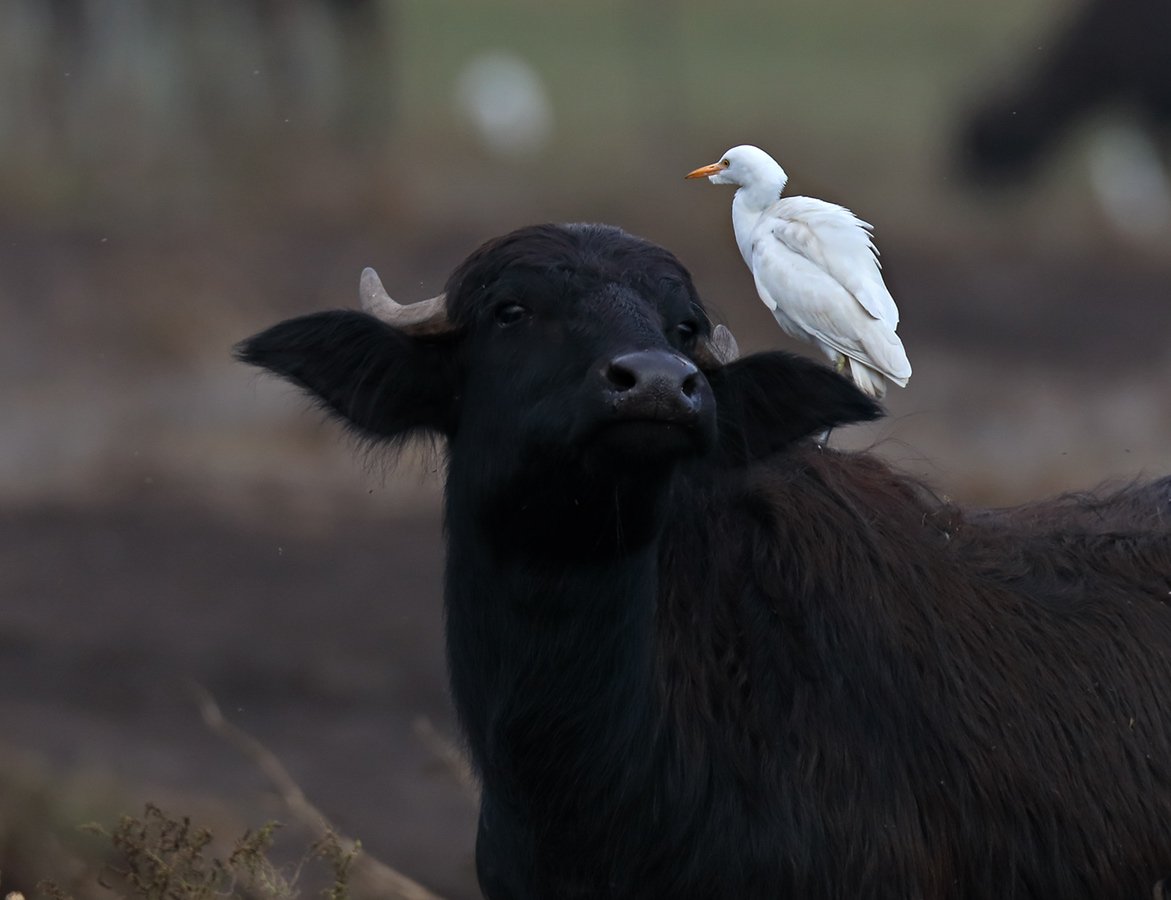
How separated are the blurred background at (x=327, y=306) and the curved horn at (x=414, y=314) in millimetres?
374

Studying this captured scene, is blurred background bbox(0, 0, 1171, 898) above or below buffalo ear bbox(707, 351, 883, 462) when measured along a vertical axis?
below

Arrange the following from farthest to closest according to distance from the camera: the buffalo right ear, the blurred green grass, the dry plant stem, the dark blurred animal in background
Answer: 1. the dark blurred animal in background
2. the blurred green grass
3. the dry plant stem
4. the buffalo right ear

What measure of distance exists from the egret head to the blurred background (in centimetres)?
174

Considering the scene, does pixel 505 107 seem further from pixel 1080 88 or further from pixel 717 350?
pixel 717 350

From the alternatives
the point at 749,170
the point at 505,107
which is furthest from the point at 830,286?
the point at 505,107

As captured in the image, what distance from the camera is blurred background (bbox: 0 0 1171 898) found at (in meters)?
12.6

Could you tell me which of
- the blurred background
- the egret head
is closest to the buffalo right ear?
the blurred background

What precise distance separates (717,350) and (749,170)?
1.25 meters

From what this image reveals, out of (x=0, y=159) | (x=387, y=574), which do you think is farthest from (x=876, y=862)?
(x=0, y=159)

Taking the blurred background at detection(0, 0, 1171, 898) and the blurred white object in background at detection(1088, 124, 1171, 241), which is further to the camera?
the blurred white object in background at detection(1088, 124, 1171, 241)

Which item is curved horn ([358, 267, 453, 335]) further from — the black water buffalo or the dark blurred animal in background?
the dark blurred animal in background

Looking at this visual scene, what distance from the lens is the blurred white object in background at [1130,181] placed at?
2864 cm

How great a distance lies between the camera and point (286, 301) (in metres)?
19.3

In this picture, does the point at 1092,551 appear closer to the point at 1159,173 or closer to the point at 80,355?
the point at 80,355
